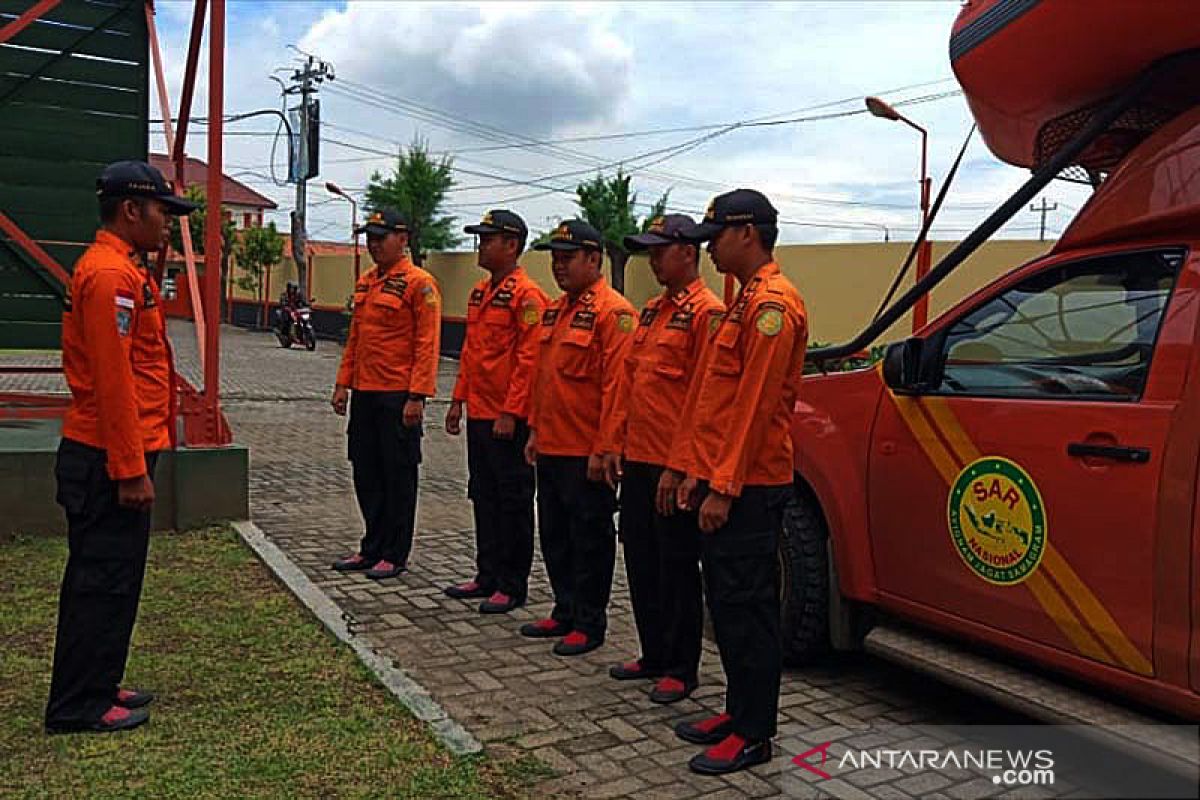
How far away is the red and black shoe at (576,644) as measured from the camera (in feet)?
16.0

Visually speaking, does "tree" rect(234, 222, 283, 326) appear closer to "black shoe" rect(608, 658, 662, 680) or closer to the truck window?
"black shoe" rect(608, 658, 662, 680)

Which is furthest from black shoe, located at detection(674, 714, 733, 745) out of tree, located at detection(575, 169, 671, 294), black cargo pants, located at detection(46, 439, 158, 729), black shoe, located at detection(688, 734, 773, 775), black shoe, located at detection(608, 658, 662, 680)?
tree, located at detection(575, 169, 671, 294)

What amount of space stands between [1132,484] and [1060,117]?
159 cm

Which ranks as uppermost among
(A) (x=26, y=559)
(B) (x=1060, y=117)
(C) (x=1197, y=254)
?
(B) (x=1060, y=117)

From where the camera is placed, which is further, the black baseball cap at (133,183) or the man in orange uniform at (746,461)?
the black baseball cap at (133,183)

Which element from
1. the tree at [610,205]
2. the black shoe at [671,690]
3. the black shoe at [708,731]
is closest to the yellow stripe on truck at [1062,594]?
the black shoe at [708,731]

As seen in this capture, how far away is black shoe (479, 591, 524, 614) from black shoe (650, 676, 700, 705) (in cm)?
128

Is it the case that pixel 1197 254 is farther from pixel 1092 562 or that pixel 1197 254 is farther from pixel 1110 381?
pixel 1092 562

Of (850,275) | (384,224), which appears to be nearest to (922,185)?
(850,275)

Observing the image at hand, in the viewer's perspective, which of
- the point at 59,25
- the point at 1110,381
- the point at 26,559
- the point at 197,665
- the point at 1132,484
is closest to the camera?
the point at 1132,484

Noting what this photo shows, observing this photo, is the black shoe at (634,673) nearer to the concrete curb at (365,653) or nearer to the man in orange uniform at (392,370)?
the concrete curb at (365,653)

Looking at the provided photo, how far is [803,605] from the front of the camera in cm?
453

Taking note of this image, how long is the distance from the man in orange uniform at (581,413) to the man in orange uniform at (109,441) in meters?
1.74

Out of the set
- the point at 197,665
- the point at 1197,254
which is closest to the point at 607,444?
the point at 197,665
